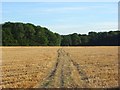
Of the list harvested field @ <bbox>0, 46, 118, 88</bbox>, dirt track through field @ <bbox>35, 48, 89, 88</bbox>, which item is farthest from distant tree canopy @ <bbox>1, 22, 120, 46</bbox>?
dirt track through field @ <bbox>35, 48, 89, 88</bbox>

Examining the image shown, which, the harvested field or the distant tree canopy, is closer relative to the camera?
the harvested field

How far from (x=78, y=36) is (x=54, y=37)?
108ft

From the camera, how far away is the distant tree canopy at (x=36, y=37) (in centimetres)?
13826

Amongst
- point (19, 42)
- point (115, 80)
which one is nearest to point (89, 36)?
point (19, 42)

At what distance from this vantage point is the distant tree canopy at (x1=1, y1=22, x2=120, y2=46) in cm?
13826

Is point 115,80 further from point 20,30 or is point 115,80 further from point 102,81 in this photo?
point 20,30

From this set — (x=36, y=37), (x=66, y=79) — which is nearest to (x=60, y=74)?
(x=66, y=79)

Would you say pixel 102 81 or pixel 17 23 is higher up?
pixel 17 23

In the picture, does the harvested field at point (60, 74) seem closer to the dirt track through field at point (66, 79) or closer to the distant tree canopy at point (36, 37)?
the dirt track through field at point (66, 79)

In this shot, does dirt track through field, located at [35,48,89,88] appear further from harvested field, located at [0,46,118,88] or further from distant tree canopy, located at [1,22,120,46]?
distant tree canopy, located at [1,22,120,46]

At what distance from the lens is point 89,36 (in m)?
182

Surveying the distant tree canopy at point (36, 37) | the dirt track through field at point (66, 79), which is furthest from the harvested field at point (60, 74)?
the distant tree canopy at point (36, 37)

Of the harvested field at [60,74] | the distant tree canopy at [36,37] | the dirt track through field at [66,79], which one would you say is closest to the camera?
the dirt track through field at [66,79]

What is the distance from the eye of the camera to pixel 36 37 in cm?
15375
